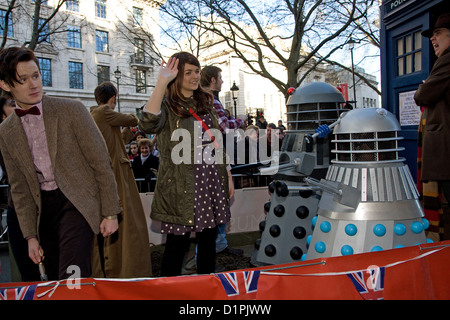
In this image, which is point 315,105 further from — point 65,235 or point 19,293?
point 19,293

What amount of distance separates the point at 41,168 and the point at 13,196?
276 mm

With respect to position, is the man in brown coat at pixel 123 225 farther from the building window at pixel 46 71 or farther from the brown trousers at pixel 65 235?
the building window at pixel 46 71

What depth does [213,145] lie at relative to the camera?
8.93 ft

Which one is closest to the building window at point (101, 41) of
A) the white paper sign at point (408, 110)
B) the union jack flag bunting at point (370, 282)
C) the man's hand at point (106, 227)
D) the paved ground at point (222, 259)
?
the paved ground at point (222, 259)

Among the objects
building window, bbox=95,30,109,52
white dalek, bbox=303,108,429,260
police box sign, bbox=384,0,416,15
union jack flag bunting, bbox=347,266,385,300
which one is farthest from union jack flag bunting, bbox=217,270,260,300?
building window, bbox=95,30,109,52

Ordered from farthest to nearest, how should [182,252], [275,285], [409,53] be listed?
[409,53] → [182,252] → [275,285]

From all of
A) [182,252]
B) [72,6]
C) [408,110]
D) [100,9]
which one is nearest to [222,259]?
[182,252]

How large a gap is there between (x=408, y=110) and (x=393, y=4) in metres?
1.31

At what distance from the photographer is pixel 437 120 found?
289 centimetres

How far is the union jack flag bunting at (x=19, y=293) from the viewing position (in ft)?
4.69

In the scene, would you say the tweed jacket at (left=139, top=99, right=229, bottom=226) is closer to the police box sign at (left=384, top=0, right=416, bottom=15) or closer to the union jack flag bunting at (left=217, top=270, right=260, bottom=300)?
the union jack flag bunting at (left=217, top=270, right=260, bottom=300)

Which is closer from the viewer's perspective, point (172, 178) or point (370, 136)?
point (370, 136)

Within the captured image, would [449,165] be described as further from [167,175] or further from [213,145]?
[167,175]

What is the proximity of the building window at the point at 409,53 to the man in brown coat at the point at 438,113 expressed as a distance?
1121 millimetres
